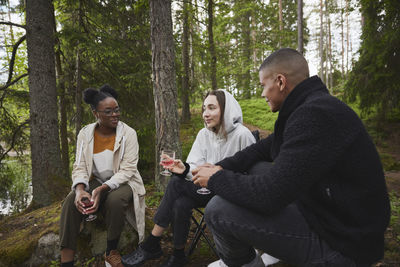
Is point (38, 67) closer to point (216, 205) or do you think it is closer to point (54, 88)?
point (54, 88)

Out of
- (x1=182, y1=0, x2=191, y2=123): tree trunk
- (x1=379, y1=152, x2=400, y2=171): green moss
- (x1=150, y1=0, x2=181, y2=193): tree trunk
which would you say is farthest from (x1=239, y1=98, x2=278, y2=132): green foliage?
(x1=150, y1=0, x2=181, y2=193): tree trunk

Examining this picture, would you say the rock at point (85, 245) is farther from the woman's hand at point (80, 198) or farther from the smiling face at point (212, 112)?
the smiling face at point (212, 112)

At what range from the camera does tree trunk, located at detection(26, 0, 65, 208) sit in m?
Result: 4.72

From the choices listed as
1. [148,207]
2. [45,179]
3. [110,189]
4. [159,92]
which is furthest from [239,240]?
[45,179]

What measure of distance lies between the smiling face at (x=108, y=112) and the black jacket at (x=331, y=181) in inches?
82.0

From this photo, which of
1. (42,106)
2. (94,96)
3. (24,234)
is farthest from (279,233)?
(42,106)

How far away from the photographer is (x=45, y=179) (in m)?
4.83

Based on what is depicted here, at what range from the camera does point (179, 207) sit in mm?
2340

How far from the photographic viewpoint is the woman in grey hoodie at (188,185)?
2.34m

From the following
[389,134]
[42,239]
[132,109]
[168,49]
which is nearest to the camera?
[42,239]

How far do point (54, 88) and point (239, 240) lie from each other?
16.9 feet

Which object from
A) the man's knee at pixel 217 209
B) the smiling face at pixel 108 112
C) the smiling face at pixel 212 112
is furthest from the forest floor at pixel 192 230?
the smiling face at pixel 212 112

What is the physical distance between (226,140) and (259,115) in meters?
11.3

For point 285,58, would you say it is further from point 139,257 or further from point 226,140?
point 139,257
